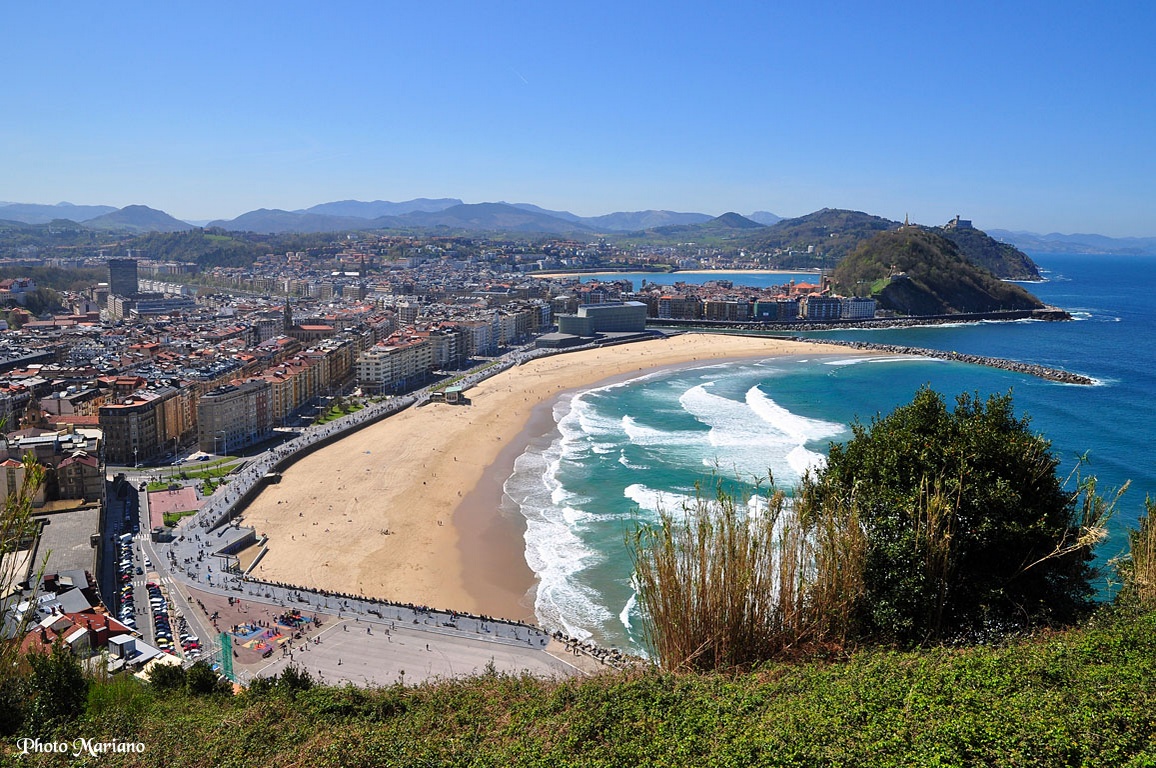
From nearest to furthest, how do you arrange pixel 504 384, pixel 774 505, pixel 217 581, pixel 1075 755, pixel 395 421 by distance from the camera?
pixel 1075 755 → pixel 774 505 → pixel 217 581 → pixel 395 421 → pixel 504 384

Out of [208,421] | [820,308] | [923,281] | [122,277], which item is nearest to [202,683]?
[208,421]

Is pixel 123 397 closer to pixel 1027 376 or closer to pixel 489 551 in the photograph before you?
pixel 489 551

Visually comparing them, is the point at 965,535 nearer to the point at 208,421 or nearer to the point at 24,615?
the point at 24,615

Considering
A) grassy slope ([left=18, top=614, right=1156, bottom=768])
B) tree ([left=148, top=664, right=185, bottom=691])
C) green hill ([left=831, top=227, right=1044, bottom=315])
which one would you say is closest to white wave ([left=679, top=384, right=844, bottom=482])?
grassy slope ([left=18, top=614, right=1156, bottom=768])

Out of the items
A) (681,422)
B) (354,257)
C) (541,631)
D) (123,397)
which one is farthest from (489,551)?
(354,257)

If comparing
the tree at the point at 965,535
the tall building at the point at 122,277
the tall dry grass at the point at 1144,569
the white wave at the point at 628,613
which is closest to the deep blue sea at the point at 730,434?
the white wave at the point at 628,613

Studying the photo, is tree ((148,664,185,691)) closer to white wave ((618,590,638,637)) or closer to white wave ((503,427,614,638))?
white wave ((503,427,614,638))
